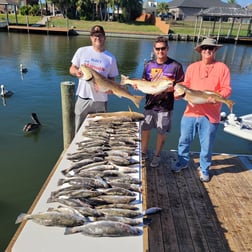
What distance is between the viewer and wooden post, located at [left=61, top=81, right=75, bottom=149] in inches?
255

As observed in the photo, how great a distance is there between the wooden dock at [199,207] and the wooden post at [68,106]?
226 cm

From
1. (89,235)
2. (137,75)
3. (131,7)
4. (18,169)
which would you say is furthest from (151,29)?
(89,235)

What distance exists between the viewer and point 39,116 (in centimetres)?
1204

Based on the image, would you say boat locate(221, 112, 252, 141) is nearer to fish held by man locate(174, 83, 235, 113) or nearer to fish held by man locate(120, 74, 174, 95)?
fish held by man locate(174, 83, 235, 113)

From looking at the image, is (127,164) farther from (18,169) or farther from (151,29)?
(151,29)

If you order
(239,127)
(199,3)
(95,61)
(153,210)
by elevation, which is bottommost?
(239,127)

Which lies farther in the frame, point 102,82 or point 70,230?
point 102,82

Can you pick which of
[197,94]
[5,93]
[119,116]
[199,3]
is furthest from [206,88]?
[199,3]

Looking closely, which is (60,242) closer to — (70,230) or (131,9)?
(70,230)

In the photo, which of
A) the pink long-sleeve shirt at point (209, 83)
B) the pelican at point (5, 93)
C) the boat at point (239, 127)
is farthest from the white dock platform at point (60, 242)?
the pelican at point (5, 93)

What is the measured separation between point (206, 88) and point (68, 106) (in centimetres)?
354

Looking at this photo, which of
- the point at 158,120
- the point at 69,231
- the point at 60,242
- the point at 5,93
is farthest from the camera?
the point at 5,93

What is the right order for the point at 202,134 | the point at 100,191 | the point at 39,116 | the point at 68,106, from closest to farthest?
the point at 100,191 < the point at 202,134 < the point at 68,106 < the point at 39,116

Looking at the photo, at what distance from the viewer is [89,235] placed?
8.18ft
